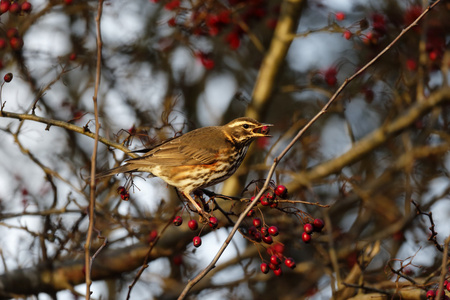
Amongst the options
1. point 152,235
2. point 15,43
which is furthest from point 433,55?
point 15,43

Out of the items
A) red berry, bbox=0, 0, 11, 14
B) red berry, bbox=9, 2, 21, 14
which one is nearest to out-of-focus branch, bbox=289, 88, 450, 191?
red berry, bbox=9, 2, 21, 14

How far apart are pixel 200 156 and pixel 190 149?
18 cm

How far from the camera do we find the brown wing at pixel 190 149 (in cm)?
554

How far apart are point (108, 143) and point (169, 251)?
2880 millimetres

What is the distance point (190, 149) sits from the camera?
5766 millimetres

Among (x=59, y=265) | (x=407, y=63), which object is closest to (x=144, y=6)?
(x=407, y=63)

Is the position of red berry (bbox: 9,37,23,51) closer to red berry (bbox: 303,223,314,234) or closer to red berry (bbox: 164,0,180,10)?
red berry (bbox: 164,0,180,10)

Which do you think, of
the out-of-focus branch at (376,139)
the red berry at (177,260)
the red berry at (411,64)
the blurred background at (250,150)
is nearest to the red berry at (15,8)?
the blurred background at (250,150)

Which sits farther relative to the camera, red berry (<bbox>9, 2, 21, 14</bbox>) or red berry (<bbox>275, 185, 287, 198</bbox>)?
red berry (<bbox>9, 2, 21, 14</bbox>)

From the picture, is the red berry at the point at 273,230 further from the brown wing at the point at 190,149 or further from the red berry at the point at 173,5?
the red berry at the point at 173,5

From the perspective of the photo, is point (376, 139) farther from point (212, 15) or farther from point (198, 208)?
point (198, 208)

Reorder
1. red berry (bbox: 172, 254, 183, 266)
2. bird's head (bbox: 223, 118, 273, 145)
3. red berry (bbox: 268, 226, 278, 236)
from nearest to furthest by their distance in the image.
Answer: red berry (bbox: 268, 226, 278, 236)
bird's head (bbox: 223, 118, 273, 145)
red berry (bbox: 172, 254, 183, 266)

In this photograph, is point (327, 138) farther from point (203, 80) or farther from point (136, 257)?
point (136, 257)

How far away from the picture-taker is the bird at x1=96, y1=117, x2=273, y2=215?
537 cm
